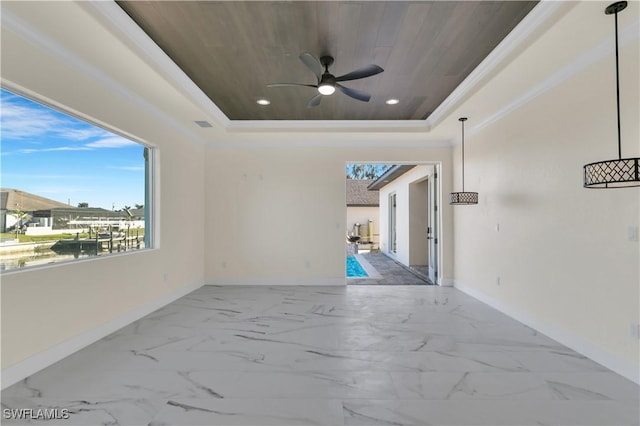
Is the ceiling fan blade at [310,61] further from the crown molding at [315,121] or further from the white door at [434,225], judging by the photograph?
the white door at [434,225]

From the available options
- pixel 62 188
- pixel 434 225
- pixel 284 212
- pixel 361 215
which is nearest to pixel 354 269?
pixel 434 225

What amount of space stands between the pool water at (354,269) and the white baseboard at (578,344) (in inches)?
132

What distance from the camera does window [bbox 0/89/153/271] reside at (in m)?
2.60

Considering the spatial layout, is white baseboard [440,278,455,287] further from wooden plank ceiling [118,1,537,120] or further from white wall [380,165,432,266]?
wooden plank ceiling [118,1,537,120]

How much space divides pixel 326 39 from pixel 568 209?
294 cm

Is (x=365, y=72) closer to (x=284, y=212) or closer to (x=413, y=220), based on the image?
(x=284, y=212)

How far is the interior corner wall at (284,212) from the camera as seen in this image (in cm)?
601

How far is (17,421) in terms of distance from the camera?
203 centimetres

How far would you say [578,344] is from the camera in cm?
301

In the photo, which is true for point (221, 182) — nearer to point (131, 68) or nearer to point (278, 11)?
point (131, 68)

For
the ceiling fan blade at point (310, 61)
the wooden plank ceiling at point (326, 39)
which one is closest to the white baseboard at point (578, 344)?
the wooden plank ceiling at point (326, 39)

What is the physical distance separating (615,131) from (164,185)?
206 inches

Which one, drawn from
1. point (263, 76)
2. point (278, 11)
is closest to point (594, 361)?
point (278, 11)

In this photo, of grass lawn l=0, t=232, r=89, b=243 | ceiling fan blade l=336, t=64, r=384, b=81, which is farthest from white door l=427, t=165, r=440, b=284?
grass lawn l=0, t=232, r=89, b=243
